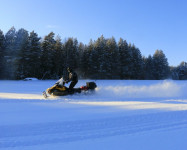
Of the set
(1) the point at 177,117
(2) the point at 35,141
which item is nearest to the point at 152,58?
(1) the point at 177,117

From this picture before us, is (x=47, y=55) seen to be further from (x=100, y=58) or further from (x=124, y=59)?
(x=124, y=59)

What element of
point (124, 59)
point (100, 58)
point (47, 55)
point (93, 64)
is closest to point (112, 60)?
point (100, 58)

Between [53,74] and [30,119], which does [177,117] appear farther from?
[53,74]

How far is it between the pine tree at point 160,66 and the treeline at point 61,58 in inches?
167

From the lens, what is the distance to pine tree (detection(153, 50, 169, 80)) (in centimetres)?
4775

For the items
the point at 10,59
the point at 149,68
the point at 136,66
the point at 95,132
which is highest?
the point at 10,59

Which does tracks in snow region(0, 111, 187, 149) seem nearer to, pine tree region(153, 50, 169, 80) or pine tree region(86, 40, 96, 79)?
pine tree region(86, 40, 96, 79)

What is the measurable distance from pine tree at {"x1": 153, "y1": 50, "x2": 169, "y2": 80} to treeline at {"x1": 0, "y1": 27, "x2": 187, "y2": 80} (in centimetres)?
423

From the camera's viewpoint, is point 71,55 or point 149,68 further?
point 149,68

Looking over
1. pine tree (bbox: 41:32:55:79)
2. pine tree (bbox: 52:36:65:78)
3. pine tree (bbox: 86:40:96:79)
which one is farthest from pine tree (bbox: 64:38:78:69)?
pine tree (bbox: 41:32:55:79)

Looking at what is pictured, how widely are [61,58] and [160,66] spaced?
1242 inches

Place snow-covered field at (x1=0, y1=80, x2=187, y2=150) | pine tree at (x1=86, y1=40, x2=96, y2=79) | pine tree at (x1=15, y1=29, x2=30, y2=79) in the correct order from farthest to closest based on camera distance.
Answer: pine tree at (x1=86, y1=40, x2=96, y2=79), pine tree at (x1=15, y1=29, x2=30, y2=79), snow-covered field at (x1=0, y1=80, x2=187, y2=150)

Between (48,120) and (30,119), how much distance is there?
0.55m

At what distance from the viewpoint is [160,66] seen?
4834 centimetres
